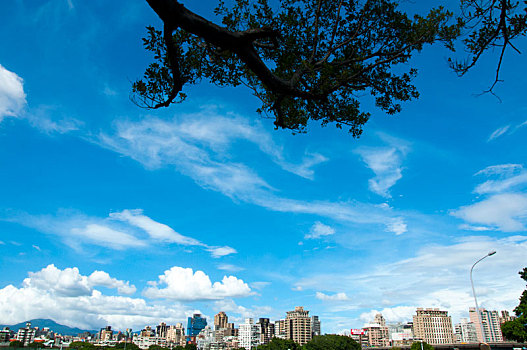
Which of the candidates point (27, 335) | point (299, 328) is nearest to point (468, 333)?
point (299, 328)

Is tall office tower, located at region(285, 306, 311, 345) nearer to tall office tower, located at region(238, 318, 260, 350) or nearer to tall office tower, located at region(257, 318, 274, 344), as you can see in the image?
tall office tower, located at region(238, 318, 260, 350)

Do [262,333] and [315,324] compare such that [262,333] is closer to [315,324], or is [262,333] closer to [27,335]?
[315,324]

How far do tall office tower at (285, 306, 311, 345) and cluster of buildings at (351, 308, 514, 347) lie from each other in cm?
2218

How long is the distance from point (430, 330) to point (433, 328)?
1520mm

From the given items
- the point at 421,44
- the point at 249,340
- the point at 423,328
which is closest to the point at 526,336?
the point at 421,44

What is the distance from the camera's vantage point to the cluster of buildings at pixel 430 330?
14129 cm

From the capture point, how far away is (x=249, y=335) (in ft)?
537

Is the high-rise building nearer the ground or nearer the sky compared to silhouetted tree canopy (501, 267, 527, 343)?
nearer the ground

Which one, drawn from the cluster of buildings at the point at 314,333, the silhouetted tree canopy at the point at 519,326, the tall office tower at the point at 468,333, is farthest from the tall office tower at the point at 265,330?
the silhouetted tree canopy at the point at 519,326

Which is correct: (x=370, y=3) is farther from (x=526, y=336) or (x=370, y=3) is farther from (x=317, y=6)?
(x=526, y=336)

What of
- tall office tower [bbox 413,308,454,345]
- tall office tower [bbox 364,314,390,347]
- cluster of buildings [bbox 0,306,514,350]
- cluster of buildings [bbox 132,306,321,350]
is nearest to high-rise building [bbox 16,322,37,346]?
cluster of buildings [bbox 0,306,514,350]

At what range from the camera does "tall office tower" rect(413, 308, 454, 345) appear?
14288 centimetres

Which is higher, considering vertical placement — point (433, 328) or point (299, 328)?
point (433, 328)

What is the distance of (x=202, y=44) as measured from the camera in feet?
21.9
